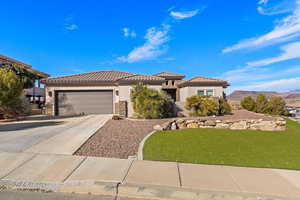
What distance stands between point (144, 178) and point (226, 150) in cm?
351

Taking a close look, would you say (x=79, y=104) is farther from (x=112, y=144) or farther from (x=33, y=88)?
(x=33, y=88)

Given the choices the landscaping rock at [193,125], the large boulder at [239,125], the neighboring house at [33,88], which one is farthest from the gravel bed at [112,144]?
the neighboring house at [33,88]

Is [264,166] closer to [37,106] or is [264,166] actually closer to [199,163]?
[199,163]

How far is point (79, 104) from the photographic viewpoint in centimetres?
1377

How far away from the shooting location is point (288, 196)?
2850 millimetres

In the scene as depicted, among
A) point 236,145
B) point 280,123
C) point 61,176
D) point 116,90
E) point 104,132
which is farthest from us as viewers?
point 116,90

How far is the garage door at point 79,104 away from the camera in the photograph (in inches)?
Result: 541

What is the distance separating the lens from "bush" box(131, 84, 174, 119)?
10.6 meters

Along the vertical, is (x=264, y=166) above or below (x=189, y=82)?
below

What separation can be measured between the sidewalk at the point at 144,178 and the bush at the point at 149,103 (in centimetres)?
651

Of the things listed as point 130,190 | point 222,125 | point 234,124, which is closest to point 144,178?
point 130,190

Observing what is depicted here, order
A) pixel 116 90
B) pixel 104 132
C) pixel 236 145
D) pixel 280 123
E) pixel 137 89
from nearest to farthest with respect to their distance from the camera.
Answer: pixel 236 145 < pixel 104 132 < pixel 280 123 < pixel 137 89 < pixel 116 90

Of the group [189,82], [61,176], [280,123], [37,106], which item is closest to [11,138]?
[61,176]

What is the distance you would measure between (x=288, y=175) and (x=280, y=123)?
6.55m
